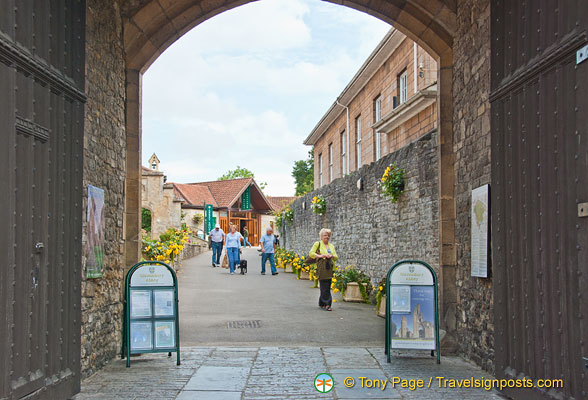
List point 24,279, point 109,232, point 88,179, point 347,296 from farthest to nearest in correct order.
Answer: point 347,296 → point 109,232 → point 88,179 → point 24,279

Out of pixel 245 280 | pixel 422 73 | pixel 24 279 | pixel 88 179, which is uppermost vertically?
pixel 422 73

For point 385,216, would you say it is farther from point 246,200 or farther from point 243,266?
point 246,200

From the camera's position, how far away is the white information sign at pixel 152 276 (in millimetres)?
6074

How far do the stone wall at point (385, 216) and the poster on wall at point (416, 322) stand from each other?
7.02 ft

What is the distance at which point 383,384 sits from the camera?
5141 millimetres

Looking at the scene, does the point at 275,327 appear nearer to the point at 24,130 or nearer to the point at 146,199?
the point at 24,130

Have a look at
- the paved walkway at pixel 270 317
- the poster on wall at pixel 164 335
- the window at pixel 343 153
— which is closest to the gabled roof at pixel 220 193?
the window at pixel 343 153

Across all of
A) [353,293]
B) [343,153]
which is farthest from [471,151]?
[343,153]

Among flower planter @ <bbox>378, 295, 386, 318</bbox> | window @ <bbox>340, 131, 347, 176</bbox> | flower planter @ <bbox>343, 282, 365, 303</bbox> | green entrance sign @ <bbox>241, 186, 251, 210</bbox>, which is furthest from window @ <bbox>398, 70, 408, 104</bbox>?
green entrance sign @ <bbox>241, 186, 251, 210</bbox>

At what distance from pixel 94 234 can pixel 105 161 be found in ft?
2.88

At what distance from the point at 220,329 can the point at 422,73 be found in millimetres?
8559

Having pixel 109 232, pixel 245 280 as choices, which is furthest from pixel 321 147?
pixel 109 232

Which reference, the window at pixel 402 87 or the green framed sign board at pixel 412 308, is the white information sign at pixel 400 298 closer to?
the green framed sign board at pixel 412 308

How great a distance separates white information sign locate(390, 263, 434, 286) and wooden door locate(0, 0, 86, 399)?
127 inches
